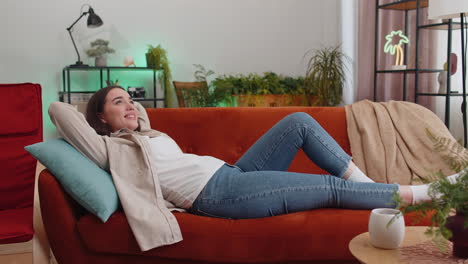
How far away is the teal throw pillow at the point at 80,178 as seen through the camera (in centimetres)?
173

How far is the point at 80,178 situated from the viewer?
5.71 ft

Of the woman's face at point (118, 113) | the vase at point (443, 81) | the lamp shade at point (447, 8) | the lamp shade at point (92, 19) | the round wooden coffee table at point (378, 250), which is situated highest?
the lamp shade at point (92, 19)

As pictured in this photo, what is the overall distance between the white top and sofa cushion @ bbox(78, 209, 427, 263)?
139mm

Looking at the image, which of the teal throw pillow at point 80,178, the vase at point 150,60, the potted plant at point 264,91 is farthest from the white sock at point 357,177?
the vase at point 150,60

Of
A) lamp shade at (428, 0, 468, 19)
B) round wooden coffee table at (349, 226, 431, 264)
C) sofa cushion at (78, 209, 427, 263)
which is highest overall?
lamp shade at (428, 0, 468, 19)

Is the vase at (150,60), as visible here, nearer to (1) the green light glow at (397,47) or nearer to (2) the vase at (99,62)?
(2) the vase at (99,62)

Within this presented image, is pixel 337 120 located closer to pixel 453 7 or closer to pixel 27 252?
pixel 453 7

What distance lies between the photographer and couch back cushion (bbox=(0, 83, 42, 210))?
2.12m

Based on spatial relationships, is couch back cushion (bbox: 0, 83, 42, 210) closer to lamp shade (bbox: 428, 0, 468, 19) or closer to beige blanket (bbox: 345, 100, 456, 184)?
beige blanket (bbox: 345, 100, 456, 184)

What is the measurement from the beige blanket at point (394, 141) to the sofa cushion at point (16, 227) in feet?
4.89

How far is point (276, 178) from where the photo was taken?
1876 millimetres

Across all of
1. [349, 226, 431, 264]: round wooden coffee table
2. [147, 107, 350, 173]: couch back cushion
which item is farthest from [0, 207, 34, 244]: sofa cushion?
[349, 226, 431, 264]: round wooden coffee table

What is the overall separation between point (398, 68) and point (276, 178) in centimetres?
282

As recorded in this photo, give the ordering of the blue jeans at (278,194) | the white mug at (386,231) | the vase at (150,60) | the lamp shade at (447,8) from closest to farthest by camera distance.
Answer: the white mug at (386,231), the blue jeans at (278,194), the lamp shade at (447,8), the vase at (150,60)
